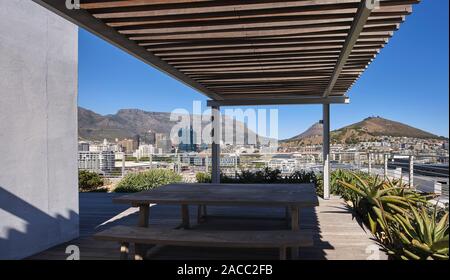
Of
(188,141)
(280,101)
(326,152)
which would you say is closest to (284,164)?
(326,152)

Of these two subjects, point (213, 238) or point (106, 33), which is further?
point (106, 33)

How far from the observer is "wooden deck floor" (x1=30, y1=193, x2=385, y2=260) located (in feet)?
15.1

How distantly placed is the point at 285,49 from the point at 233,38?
769 mm

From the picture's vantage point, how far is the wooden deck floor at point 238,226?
15.1 ft

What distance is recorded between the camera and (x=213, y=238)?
3492mm

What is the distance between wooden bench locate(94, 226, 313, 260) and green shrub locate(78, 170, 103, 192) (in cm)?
859

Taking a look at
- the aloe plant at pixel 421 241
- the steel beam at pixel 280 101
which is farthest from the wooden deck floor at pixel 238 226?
the steel beam at pixel 280 101

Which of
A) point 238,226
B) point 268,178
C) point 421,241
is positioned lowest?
point 238,226

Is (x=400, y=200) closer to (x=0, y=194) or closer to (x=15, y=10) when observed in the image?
(x=0, y=194)

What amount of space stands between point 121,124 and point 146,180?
717 inches

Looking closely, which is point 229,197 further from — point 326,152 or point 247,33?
point 326,152

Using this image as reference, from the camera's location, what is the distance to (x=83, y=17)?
3768 millimetres

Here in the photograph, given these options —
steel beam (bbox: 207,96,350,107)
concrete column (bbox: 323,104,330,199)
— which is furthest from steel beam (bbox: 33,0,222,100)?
concrete column (bbox: 323,104,330,199)

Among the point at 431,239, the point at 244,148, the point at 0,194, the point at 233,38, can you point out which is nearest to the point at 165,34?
the point at 233,38
